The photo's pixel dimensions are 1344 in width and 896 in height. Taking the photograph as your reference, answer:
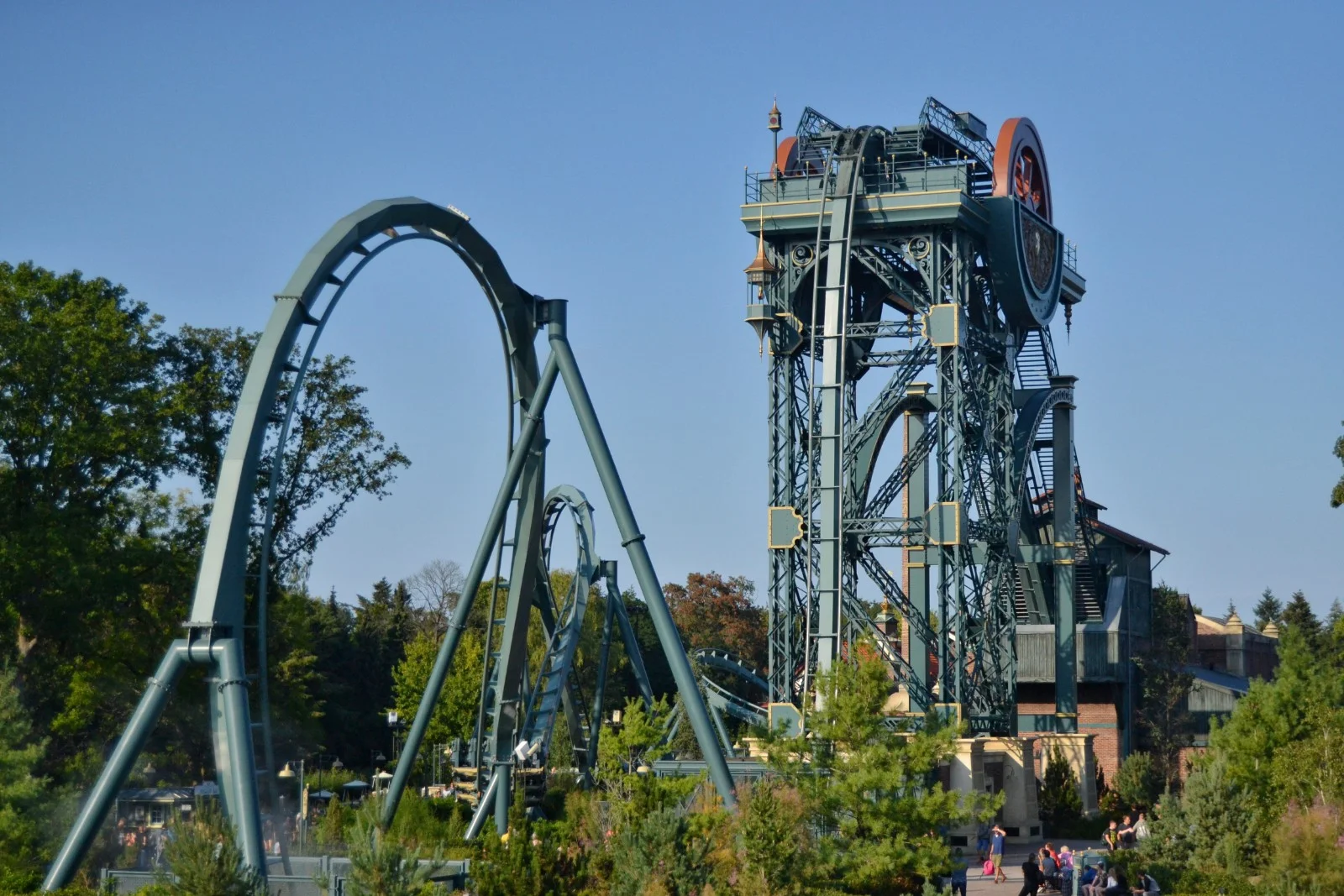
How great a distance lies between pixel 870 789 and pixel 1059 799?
942 inches

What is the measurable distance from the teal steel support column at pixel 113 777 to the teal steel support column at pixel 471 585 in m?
8.66

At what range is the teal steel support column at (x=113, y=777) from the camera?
2170cm

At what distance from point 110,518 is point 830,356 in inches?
770

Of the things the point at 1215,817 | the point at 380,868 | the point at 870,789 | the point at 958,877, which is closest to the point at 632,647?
the point at 958,877

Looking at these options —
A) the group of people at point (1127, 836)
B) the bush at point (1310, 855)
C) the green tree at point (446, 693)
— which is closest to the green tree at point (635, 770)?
the green tree at point (446, 693)

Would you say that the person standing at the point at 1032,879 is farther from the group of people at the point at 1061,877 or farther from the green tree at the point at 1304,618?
the green tree at the point at 1304,618

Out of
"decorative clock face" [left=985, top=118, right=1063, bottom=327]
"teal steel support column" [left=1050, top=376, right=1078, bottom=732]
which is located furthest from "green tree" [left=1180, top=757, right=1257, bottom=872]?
"teal steel support column" [left=1050, top=376, right=1078, bottom=732]

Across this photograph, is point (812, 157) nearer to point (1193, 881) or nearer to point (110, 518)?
point (110, 518)

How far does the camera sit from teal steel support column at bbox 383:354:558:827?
104 ft

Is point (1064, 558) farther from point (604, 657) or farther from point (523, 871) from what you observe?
point (523, 871)

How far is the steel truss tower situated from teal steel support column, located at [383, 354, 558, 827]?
15.9 meters

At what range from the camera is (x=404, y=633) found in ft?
282

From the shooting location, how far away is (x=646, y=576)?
96.7ft

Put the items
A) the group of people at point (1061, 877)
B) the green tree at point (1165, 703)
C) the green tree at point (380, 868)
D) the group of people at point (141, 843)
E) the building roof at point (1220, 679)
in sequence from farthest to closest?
the building roof at point (1220, 679), the green tree at point (1165, 703), the group of people at point (141, 843), the group of people at point (1061, 877), the green tree at point (380, 868)
